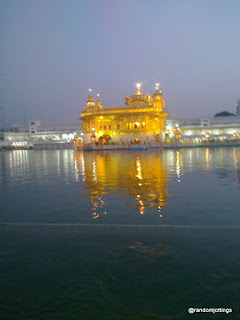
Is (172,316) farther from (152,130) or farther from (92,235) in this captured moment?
(152,130)

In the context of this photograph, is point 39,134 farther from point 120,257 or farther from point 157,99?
point 120,257

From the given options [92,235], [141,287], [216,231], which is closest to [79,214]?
[92,235]

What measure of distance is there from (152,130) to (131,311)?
49348 mm

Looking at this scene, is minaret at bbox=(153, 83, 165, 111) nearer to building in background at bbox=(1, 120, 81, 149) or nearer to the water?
building in background at bbox=(1, 120, 81, 149)

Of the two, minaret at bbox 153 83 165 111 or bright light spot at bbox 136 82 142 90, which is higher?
bright light spot at bbox 136 82 142 90

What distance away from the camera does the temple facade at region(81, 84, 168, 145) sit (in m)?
51.8

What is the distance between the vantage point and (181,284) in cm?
356

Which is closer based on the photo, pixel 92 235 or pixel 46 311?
pixel 46 311

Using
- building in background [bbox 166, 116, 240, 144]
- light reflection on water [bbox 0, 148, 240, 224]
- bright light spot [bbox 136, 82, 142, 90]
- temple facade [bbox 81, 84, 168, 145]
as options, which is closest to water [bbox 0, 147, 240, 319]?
light reflection on water [bbox 0, 148, 240, 224]

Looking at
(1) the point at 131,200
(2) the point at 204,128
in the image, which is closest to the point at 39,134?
(2) the point at 204,128

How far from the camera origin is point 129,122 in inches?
2085

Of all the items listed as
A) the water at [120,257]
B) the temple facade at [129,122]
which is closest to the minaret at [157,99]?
the temple facade at [129,122]

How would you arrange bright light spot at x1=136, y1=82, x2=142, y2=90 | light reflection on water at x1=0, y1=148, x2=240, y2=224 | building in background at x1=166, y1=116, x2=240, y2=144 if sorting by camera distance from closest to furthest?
light reflection on water at x1=0, y1=148, x2=240, y2=224 < bright light spot at x1=136, y1=82, x2=142, y2=90 < building in background at x1=166, y1=116, x2=240, y2=144

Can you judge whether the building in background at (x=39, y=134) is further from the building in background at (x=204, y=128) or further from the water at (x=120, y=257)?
the water at (x=120, y=257)
